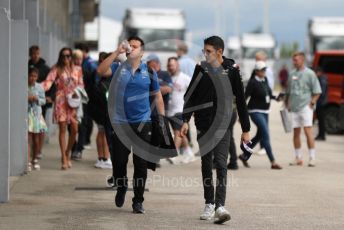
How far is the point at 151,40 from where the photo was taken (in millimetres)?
43469

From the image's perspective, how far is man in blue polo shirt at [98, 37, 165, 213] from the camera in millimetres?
11938

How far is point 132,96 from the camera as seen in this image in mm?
11938

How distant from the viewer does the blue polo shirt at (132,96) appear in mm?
11961

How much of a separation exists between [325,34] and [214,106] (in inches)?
1417

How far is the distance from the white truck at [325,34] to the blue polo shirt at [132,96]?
3479cm

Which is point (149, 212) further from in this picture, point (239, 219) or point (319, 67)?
point (319, 67)

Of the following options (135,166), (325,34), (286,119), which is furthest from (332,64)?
(325,34)

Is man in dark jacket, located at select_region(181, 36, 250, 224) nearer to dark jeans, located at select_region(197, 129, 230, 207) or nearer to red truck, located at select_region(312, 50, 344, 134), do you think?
dark jeans, located at select_region(197, 129, 230, 207)

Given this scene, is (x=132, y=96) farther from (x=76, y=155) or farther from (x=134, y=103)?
(x=76, y=155)

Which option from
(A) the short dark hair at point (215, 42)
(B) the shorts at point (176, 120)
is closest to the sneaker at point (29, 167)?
(B) the shorts at point (176, 120)

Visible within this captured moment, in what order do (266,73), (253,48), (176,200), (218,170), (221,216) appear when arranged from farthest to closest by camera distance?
(253,48) → (266,73) → (176,200) → (218,170) → (221,216)

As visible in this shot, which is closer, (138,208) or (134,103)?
(138,208)

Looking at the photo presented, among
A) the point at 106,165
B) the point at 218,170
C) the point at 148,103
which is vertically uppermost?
the point at 148,103

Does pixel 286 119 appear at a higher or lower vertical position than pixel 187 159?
higher
